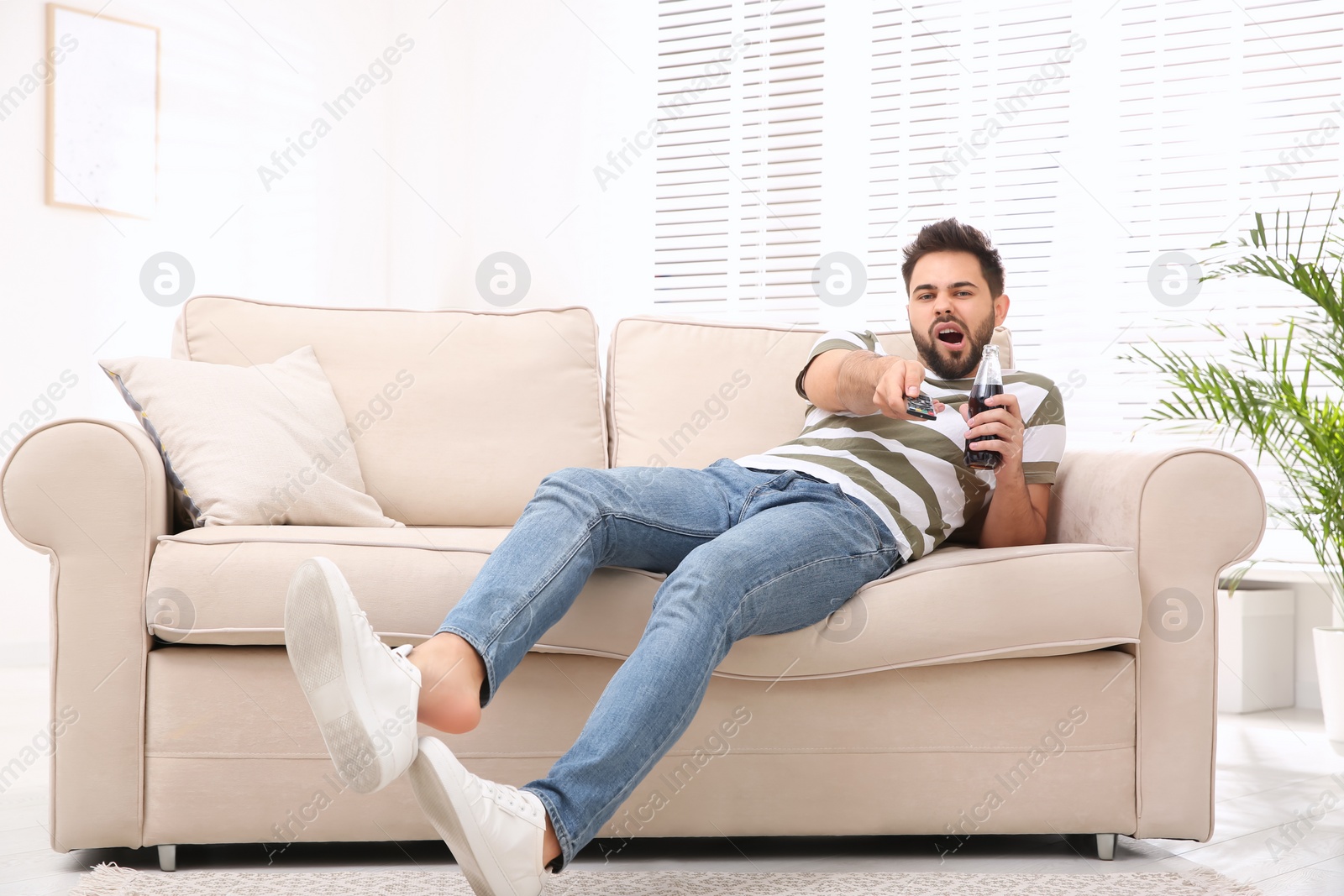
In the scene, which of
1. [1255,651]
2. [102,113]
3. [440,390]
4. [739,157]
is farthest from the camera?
[739,157]

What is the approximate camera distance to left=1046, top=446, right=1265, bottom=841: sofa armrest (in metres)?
1.49

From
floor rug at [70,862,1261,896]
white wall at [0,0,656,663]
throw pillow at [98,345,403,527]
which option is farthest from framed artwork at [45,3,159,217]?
floor rug at [70,862,1261,896]

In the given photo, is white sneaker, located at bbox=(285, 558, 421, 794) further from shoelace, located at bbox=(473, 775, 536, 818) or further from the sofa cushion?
the sofa cushion

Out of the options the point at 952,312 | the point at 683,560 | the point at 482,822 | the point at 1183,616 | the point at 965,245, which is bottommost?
the point at 482,822

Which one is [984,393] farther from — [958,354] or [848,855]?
[848,855]

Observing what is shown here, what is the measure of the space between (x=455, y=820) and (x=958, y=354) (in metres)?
1.14

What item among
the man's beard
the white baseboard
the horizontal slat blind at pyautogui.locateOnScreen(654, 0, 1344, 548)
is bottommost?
the white baseboard

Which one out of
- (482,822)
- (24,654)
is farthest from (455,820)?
(24,654)

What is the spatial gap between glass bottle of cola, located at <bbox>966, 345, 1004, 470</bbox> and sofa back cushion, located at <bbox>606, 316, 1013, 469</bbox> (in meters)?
0.56

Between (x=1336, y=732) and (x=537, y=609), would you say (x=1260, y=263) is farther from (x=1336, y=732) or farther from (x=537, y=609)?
(x=537, y=609)

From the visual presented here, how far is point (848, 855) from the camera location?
1.54m

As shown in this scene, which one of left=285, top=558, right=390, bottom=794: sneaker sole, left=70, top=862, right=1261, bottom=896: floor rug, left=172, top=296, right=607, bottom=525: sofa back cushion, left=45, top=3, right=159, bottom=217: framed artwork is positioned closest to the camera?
left=285, top=558, right=390, bottom=794: sneaker sole

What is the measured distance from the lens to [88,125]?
10.0 feet

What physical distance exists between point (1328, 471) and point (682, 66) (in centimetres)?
237
